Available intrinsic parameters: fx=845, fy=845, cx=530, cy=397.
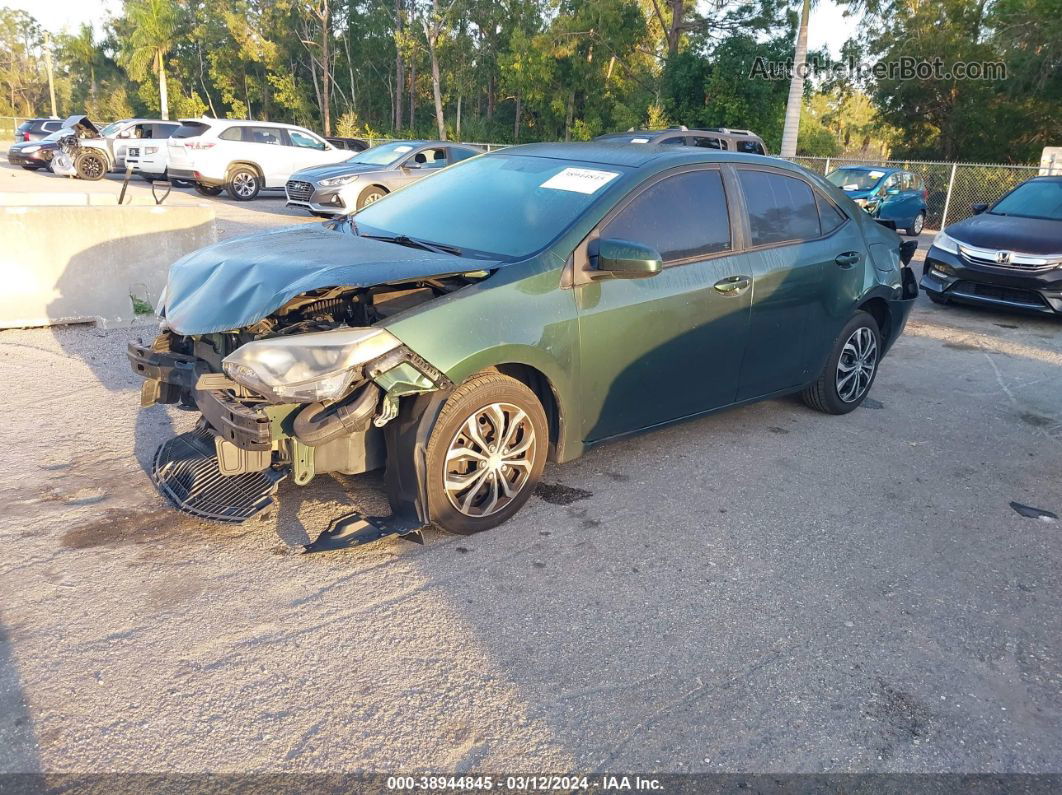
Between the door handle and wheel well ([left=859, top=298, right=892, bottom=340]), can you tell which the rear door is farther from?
wheel well ([left=859, top=298, right=892, bottom=340])

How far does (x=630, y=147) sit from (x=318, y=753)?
371cm

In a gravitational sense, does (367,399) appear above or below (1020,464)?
above

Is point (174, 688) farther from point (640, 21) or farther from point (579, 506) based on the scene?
point (640, 21)

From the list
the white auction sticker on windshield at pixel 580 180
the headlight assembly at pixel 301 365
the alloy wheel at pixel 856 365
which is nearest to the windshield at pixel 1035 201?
the alloy wheel at pixel 856 365

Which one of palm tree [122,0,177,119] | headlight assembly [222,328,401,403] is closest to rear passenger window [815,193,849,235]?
headlight assembly [222,328,401,403]

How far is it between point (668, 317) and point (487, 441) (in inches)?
49.0

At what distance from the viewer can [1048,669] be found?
317 cm

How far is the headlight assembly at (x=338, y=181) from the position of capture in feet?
49.3

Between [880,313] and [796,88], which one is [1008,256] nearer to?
[880,313]

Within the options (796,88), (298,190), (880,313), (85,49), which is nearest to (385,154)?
(298,190)

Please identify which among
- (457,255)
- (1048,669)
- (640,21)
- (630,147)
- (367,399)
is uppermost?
(640,21)

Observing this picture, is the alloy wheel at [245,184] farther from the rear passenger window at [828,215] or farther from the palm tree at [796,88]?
the rear passenger window at [828,215]

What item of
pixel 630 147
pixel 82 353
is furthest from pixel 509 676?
pixel 82 353

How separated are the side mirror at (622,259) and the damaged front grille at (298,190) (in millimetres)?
12608
